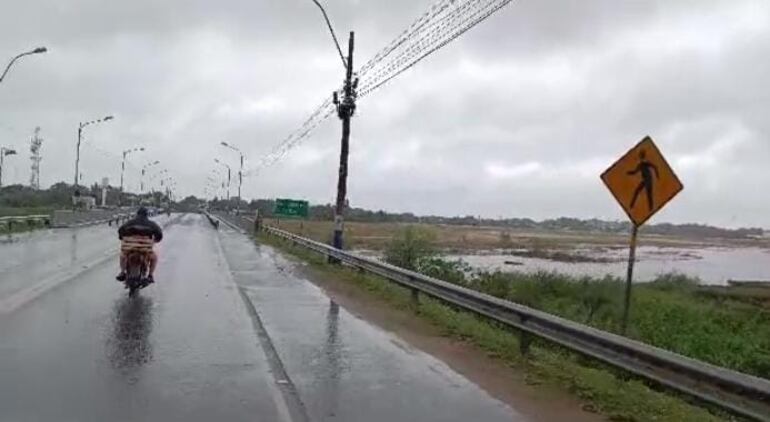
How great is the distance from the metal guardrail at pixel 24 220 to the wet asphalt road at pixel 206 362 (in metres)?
31.0

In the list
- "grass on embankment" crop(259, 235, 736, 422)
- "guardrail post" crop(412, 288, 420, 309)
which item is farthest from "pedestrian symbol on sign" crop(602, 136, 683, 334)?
"guardrail post" crop(412, 288, 420, 309)

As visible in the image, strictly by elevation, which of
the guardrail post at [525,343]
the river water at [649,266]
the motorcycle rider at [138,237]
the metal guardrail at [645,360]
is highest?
the motorcycle rider at [138,237]

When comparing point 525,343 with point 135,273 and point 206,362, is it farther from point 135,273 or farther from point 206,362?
point 135,273

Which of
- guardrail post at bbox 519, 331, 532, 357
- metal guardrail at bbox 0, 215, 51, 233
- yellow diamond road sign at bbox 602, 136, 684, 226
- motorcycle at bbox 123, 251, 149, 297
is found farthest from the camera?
metal guardrail at bbox 0, 215, 51, 233

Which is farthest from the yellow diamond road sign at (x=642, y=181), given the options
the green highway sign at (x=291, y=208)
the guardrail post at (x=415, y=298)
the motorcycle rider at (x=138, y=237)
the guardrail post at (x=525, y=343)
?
the green highway sign at (x=291, y=208)

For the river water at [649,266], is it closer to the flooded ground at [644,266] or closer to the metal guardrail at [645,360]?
the flooded ground at [644,266]

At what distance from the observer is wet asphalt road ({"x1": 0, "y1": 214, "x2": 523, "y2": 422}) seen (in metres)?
8.27

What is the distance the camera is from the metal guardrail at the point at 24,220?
48938 mm

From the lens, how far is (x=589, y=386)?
33.4ft

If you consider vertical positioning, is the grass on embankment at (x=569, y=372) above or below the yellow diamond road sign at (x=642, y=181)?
below

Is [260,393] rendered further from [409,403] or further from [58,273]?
[58,273]

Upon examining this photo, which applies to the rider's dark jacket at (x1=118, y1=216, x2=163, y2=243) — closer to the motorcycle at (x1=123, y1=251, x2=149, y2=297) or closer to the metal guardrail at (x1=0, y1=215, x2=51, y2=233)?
the motorcycle at (x1=123, y1=251, x2=149, y2=297)

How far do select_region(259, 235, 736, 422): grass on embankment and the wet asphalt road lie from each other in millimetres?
1123

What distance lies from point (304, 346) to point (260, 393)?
3.46 m
